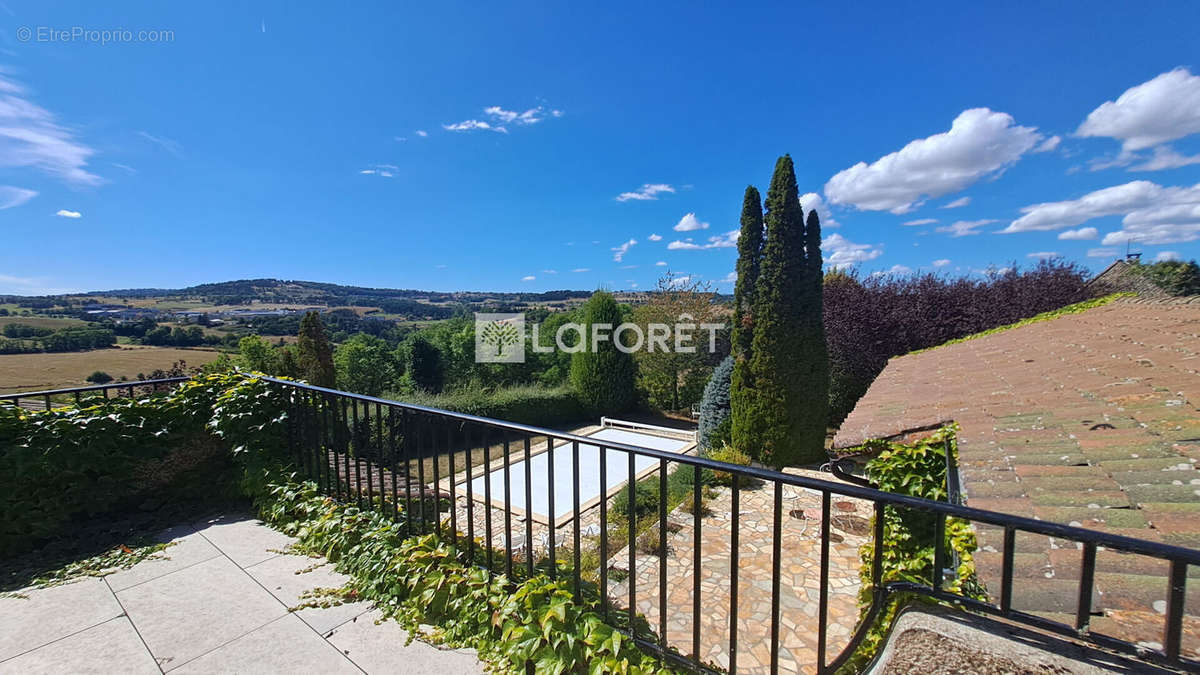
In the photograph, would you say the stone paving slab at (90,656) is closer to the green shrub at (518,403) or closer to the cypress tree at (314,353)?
the green shrub at (518,403)

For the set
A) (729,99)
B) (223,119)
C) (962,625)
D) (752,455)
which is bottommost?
(752,455)

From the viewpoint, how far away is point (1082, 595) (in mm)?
813

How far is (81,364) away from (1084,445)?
49.9 feet

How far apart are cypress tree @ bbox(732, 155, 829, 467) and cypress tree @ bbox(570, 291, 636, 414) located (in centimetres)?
631

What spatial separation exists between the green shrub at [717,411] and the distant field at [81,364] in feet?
34.5

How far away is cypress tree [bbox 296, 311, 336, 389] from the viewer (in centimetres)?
1205

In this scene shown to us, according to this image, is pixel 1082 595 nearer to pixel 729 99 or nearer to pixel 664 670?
pixel 664 670

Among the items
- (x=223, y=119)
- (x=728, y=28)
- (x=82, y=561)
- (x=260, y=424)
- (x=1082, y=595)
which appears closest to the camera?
(x=1082, y=595)

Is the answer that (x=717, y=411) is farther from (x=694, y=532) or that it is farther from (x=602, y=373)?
(x=694, y=532)

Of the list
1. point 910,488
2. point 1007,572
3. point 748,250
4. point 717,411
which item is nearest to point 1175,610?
point 1007,572

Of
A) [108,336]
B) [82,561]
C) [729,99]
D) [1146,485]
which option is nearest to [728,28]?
[729,99]

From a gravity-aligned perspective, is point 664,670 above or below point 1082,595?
below

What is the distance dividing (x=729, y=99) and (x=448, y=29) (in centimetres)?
535

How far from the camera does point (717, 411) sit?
8938mm
